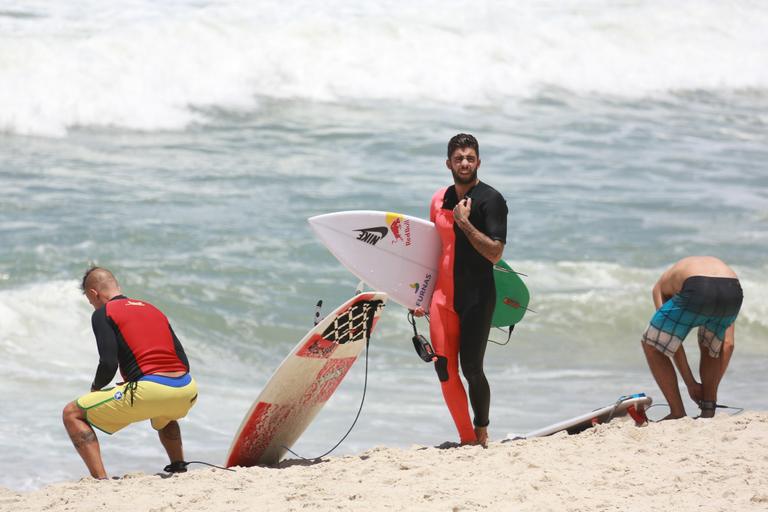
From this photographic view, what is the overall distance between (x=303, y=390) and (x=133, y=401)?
1.09 metres

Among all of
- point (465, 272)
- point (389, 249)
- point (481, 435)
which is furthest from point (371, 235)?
point (481, 435)

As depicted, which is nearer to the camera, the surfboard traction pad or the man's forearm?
the man's forearm

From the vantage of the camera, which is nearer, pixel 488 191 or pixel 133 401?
pixel 133 401

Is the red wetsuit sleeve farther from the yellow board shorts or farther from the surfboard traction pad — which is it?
the yellow board shorts

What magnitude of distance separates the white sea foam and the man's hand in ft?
37.3

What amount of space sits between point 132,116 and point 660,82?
1116 centimetres

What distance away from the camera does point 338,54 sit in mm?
20062

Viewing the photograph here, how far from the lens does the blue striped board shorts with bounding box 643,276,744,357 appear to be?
5.31 meters

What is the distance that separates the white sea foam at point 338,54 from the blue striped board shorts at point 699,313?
1156cm

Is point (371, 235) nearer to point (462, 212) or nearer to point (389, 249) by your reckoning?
point (389, 249)

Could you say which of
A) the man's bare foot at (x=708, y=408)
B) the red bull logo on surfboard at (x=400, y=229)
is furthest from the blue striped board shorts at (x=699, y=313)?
the red bull logo on surfboard at (x=400, y=229)

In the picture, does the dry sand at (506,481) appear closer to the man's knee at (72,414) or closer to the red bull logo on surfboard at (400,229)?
the man's knee at (72,414)

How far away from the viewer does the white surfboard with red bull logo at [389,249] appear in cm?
544

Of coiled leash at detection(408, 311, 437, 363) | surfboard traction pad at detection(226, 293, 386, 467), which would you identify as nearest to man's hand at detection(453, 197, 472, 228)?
coiled leash at detection(408, 311, 437, 363)
